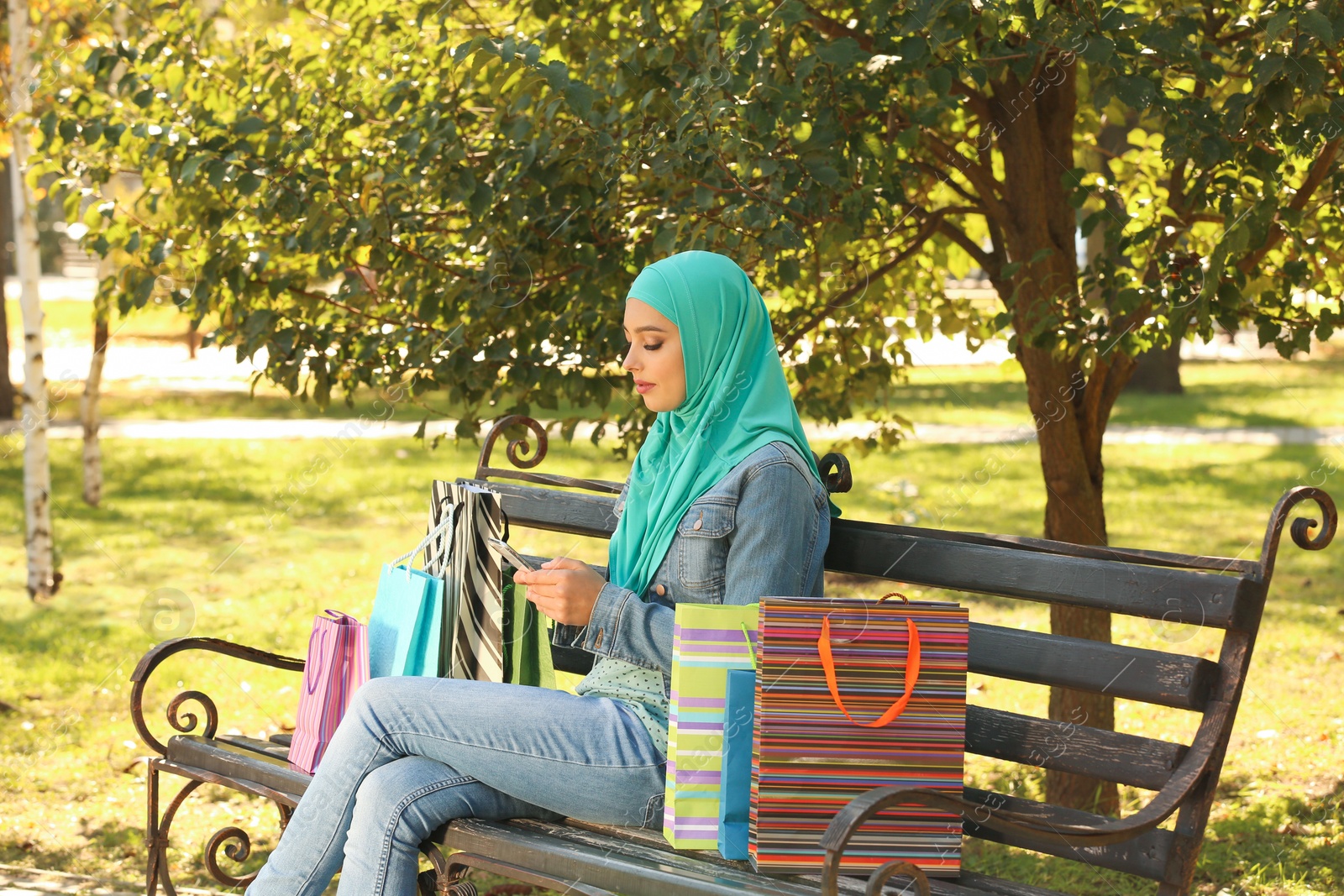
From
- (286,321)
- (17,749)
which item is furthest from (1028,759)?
(17,749)

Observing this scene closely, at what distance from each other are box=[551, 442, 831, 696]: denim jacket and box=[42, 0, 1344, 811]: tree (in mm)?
838

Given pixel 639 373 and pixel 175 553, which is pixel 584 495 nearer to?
pixel 639 373

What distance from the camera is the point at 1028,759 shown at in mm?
2736

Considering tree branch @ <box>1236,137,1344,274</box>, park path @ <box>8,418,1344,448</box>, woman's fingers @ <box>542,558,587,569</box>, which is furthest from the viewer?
park path @ <box>8,418,1344,448</box>

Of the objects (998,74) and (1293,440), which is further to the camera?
(1293,440)

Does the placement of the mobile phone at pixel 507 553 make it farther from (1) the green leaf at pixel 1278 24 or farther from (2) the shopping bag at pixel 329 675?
(1) the green leaf at pixel 1278 24

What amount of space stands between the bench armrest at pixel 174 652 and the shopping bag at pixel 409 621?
0.49m

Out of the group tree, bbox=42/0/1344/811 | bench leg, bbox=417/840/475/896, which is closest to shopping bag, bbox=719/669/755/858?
bench leg, bbox=417/840/475/896

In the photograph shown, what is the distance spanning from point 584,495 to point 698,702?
124cm

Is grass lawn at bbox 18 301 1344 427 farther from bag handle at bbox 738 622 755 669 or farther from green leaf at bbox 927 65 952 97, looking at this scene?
bag handle at bbox 738 622 755 669

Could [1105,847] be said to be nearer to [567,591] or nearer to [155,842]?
[567,591]

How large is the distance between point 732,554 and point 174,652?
1599 millimetres

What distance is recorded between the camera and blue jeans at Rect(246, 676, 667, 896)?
266 centimetres

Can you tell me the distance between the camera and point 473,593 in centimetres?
298
